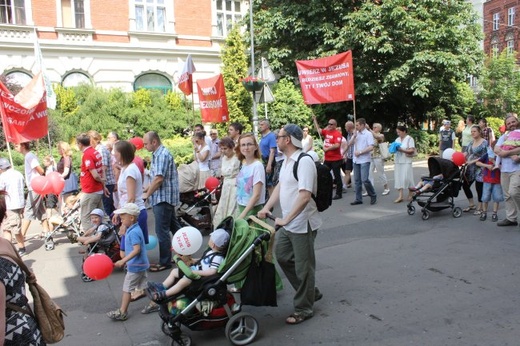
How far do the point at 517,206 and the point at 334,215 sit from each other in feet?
11.1

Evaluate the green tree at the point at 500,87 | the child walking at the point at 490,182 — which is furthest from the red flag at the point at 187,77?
the green tree at the point at 500,87

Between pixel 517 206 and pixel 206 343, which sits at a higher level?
pixel 517 206

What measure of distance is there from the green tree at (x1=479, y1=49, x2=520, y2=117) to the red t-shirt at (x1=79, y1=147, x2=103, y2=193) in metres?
26.0

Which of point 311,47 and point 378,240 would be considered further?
point 311,47

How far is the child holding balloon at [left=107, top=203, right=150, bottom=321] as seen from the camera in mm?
5072

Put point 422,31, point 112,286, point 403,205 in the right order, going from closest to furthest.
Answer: point 112,286, point 403,205, point 422,31

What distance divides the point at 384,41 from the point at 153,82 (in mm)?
10936

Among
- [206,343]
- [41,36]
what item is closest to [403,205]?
[206,343]

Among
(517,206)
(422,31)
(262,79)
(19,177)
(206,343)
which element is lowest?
(206,343)

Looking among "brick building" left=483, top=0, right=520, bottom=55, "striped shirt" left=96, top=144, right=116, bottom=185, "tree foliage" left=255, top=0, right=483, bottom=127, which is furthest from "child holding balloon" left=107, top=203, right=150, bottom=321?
"brick building" left=483, top=0, right=520, bottom=55

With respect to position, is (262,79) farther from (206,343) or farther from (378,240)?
(206,343)

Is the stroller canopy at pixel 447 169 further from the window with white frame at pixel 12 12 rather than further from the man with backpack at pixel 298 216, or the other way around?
the window with white frame at pixel 12 12

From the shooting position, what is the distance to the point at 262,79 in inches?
573

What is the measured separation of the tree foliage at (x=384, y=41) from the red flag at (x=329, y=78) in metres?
9.58
